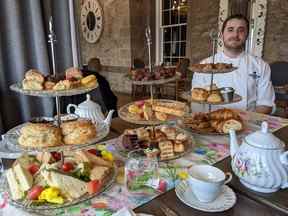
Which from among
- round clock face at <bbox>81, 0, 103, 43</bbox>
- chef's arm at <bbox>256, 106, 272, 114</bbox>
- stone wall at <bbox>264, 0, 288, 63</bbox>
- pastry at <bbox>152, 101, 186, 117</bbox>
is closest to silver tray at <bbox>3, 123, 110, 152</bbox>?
pastry at <bbox>152, 101, 186, 117</bbox>

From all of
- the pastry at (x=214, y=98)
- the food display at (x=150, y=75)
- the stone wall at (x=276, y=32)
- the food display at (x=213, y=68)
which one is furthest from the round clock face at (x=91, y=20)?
the food display at (x=150, y=75)

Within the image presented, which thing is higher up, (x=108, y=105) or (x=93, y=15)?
(x=93, y=15)

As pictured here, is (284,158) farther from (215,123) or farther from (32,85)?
(32,85)

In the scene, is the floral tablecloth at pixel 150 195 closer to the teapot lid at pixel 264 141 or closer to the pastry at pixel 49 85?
the teapot lid at pixel 264 141

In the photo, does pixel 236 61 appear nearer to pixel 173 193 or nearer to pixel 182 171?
pixel 182 171

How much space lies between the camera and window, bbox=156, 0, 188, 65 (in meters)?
5.23

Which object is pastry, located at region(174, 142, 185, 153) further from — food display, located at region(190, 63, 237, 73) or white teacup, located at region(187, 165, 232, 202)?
food display, located at region(190, 63, 237, 73)

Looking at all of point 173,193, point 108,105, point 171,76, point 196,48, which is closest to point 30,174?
point 173,193

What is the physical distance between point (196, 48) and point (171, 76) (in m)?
4.20

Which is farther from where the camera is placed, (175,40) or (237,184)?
(175,40)

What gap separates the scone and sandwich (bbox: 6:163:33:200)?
150mm

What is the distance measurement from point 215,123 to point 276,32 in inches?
138

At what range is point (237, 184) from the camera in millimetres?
778

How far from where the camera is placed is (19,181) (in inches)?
27.7
